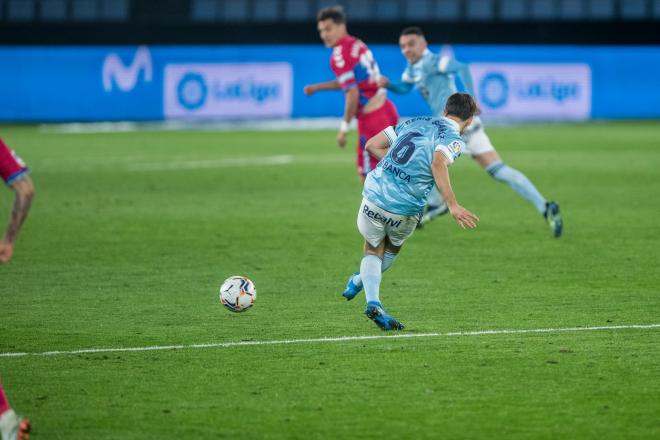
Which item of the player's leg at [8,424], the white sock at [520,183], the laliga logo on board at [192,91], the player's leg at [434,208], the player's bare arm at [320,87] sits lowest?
the laliga logo on board at [192,91]

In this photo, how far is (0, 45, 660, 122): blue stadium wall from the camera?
3150 centimetres

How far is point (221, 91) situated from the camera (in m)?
31.6

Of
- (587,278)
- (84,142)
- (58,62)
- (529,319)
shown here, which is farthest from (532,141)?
(529,319)

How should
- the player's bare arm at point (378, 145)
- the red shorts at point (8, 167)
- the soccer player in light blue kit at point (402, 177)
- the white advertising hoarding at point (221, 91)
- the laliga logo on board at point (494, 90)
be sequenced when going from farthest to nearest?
the laliga logo on board at point (494, 90) < the white advertising hoarding at point (221, 91) < the player's bare arm at point (378, 145) < the soccer player in light blue kit at point (402, 177) < the red shorts at point (8, 167)

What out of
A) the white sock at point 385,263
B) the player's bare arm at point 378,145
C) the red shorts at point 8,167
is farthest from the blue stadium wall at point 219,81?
the red shorts at point 8,167

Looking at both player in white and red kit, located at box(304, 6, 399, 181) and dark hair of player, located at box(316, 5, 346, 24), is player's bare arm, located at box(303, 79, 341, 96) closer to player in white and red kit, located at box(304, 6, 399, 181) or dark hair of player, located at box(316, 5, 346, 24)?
player in white and red kit, located at box(304, 6, 399, 181)

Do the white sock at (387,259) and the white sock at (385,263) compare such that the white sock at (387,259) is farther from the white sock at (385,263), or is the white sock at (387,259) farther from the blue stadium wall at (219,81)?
the blue stadium wall at (219,81)

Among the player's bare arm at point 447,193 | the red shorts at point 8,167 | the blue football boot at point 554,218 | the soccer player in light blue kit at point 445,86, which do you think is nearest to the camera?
the red shorts at point 8,167

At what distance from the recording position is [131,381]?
6.69 meters

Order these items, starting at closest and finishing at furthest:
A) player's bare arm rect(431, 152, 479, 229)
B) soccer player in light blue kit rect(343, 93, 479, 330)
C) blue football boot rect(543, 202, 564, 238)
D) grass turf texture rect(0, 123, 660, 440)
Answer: grass turf texture rect(0, 123, 660, 440) → player's bare arm rect(431, 152, 479, 229) → soccer player in light blue kit rect(343, 93, 479, 330) → blue football boot rect(543, 202, 564, 238)

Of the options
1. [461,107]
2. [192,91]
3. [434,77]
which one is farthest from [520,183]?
[192,91]

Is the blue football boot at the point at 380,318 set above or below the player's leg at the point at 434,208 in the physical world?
above

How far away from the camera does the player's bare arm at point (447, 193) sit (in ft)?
24.1

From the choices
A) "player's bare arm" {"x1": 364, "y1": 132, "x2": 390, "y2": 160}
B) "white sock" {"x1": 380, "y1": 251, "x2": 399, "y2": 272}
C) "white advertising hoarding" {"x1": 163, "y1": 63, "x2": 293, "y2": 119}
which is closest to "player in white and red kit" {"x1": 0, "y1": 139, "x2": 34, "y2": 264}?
"player's bare arm" {"x1": 364, "y1": 132, "x2": 390, "y2": 160}
